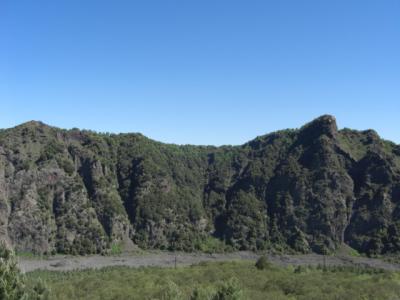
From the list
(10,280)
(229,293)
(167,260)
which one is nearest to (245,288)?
(229,293)

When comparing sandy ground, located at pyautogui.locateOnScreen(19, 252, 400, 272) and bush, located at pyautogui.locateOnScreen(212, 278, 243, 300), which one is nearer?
bush, located at pyautogui.locateOnScreen(212, 278, 243, 300)

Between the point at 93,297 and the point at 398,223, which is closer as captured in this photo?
the point at 93,297

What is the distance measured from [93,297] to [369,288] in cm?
5109

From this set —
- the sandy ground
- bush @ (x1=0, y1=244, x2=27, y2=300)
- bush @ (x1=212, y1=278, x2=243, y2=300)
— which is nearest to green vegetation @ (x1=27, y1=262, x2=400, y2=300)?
bush @ (x1=212, y1=278, x2=243, y2=300)

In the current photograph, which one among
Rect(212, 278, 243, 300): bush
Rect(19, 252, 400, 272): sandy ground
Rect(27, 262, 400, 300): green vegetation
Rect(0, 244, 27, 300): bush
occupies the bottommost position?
Rect(19, 252, 400, 272): sandy ground

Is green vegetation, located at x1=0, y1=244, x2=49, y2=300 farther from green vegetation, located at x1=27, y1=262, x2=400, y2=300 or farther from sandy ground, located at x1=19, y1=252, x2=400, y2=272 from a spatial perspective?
sandy ground, located at x1=19, y1=252, x2=400, y2=272

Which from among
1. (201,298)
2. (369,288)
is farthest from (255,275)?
(201,298)

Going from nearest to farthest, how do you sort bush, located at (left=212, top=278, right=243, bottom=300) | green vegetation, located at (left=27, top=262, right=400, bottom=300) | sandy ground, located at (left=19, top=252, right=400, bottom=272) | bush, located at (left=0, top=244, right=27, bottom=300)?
1. bush, located at (left=0, top=244, right=27, bottom=300)
2. bush, located at (left=212, top=278, right=243, bottom=300)
3. green vegetation, located at (left=27, top=262, right=400, bottom=300)
4. sandy ground, located at (left=19, top=252, right=400, bottom=272)

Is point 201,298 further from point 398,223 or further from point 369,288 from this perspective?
point 398,223

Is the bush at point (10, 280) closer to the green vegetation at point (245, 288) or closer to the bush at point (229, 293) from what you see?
the bush at point (229, 293)

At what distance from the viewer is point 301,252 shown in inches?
7761

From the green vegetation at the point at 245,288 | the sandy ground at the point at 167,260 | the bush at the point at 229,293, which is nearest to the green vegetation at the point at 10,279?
the bush at the point at 229,293

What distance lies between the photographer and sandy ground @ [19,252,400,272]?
157250mm

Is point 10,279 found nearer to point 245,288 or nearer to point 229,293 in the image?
Result: point 229,293
